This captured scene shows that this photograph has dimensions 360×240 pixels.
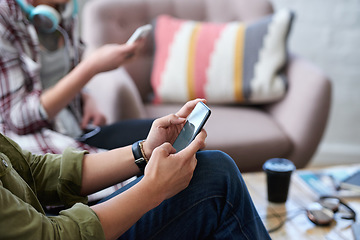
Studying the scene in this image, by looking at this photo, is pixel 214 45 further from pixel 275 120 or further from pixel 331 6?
pixel 331 6

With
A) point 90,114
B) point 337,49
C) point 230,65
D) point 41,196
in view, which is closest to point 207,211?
point 41,196

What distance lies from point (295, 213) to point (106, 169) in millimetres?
510

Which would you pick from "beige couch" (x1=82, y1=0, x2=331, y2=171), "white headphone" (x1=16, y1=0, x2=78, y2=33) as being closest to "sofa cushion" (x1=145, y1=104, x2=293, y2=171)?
"beige couch" (x1=82, y1=0, x2=331, y2=171)

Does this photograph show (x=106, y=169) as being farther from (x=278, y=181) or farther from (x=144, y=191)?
(x=278, y=181)

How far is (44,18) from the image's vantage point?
1013 mm

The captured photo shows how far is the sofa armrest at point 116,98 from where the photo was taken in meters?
1.41

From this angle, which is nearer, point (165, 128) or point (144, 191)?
point (144, 191)

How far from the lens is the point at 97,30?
1.75 meters

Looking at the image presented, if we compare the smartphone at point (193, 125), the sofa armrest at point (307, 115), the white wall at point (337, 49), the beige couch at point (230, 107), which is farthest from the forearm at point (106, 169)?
the white wall at point (337, 49)

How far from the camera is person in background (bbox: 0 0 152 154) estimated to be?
3.19 ft

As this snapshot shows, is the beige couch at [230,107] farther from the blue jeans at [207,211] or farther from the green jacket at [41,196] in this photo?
the green jacket at [41,196]

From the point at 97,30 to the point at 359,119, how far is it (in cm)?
147

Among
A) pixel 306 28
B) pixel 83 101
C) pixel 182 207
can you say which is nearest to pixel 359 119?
pixel 306 28

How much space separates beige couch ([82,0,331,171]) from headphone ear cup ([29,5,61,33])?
0.42 metres
